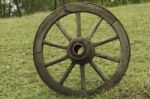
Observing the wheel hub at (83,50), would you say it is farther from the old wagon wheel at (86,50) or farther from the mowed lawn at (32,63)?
the mowed lawn at (32,63)

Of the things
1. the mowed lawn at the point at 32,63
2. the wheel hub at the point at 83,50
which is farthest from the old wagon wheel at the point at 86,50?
the mowed lawn at the point at 32,63

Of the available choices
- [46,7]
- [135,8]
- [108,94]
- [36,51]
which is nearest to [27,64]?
[36,51]

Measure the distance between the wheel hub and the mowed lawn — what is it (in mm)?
646

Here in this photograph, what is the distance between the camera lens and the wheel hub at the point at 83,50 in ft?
26.7

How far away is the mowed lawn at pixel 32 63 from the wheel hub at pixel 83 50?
2.12 feet

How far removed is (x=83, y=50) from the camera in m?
8.16

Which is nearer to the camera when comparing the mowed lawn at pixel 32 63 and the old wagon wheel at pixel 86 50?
the old wagon wheel at pixel 86 50

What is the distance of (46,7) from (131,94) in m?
42.2

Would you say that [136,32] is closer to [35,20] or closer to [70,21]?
[70,21]

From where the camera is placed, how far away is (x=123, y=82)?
354 inches

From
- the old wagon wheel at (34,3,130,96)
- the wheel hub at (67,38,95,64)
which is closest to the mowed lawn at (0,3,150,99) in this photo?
the old wagon wheel at (34,3,130,96)

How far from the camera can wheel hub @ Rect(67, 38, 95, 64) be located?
8.15 metres

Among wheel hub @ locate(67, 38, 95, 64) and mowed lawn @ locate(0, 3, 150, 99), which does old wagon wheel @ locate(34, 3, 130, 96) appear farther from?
mowed lawn @ locate(0, 3, 150, 99)

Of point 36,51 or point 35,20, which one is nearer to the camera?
point 36,51
